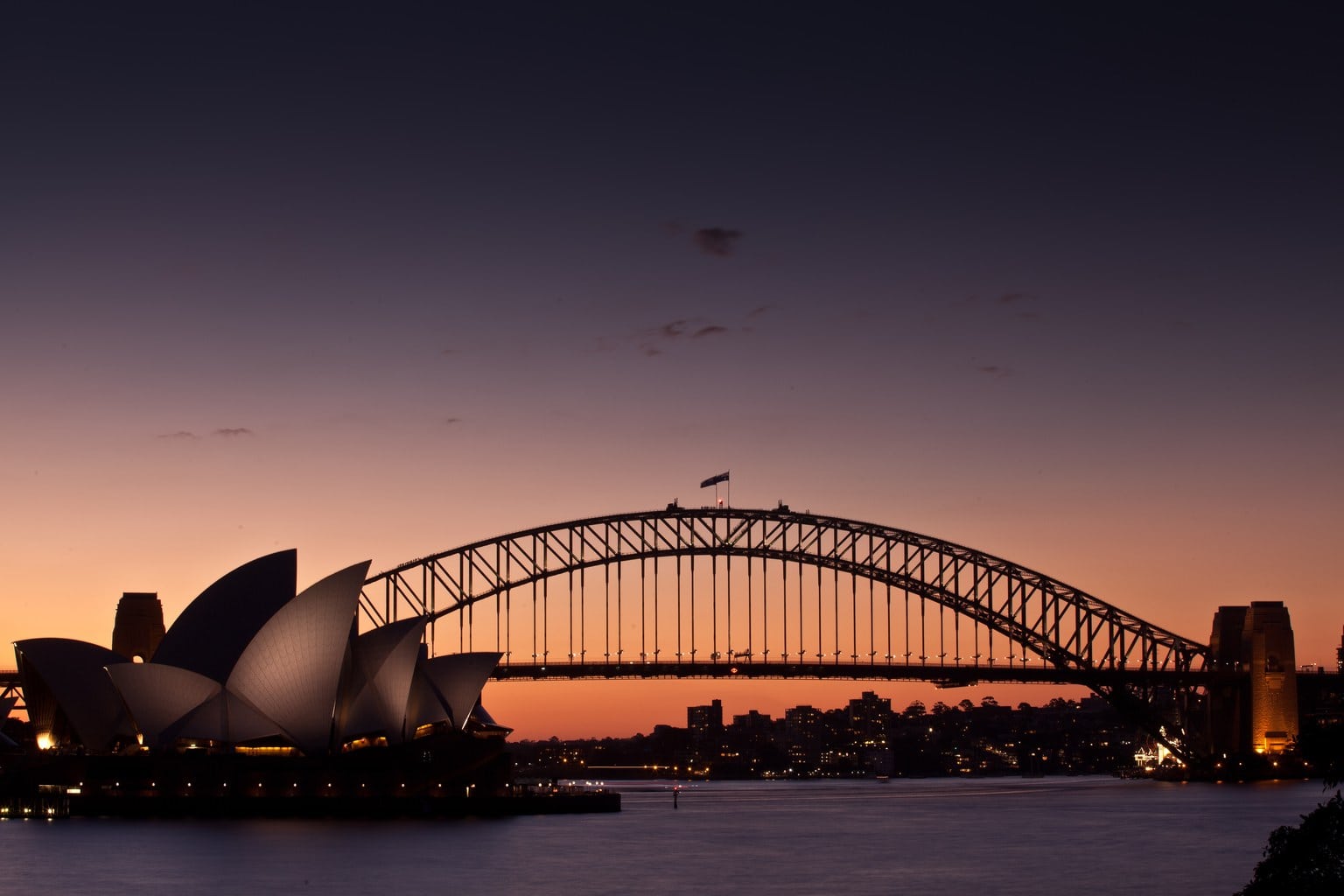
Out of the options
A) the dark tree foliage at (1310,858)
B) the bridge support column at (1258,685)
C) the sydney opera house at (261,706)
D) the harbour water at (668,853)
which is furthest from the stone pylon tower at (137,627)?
the dark tree foliage at (1310,858)

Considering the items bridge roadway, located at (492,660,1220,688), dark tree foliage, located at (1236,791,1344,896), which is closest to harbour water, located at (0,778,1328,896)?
bridge roadway, located at (492,660,1220,688)

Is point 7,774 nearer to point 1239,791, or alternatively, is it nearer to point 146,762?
point 146,762

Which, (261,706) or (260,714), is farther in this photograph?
(260,714)

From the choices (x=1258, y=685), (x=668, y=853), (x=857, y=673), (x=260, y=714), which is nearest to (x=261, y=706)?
(x=260, y=714)

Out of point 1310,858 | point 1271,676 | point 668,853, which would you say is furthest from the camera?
point 1271,676

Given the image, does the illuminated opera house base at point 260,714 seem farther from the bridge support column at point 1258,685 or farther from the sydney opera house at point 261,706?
the bridge support column at point 1258,685

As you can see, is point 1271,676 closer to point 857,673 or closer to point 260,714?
point 857,673
